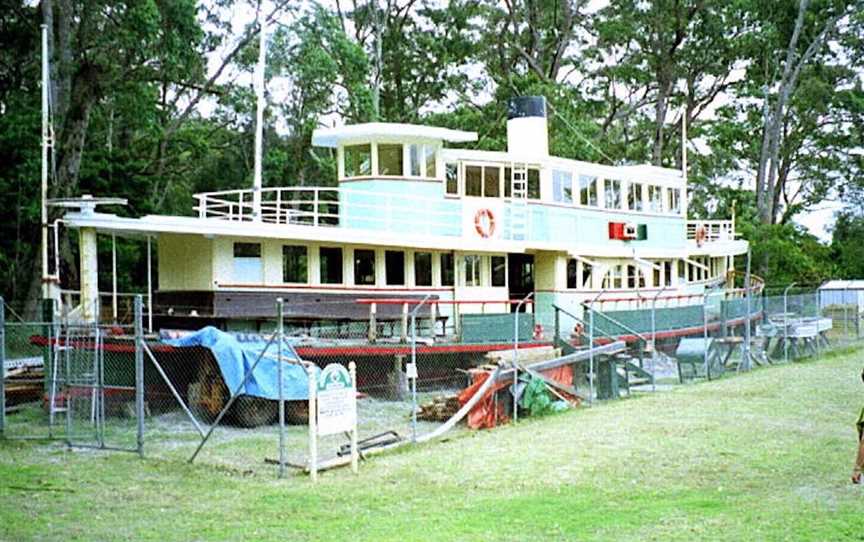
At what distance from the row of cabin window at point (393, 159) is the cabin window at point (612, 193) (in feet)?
21.4

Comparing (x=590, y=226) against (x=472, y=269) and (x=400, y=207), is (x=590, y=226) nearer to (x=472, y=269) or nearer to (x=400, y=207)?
(x=472, y=269)

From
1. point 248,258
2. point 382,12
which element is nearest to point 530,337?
point 248,258

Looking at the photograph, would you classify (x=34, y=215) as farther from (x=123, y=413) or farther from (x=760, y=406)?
(x=760, y=406)

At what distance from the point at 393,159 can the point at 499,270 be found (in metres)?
4.17

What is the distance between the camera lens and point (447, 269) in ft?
80.4

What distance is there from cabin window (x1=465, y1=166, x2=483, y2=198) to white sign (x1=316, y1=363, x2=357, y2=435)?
1263cm

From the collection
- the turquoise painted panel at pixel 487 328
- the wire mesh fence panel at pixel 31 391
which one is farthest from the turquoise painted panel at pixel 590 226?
the wire mesh fence panel at pixel 31 391

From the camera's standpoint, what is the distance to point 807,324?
95.1 ft

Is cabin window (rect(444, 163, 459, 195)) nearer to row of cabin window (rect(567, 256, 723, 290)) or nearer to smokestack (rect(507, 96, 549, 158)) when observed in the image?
smokestack (rect(507, 96, 549, 158))

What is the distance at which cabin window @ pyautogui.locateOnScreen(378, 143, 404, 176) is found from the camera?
24.1 m

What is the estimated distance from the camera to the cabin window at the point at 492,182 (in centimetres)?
2553

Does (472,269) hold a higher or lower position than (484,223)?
lower

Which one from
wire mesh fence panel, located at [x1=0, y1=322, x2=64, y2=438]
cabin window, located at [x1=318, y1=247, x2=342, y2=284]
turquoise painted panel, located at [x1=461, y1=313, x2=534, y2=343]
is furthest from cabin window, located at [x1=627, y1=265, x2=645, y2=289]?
wire mesh fence panel, located at [x1=0, y1=322, x2=64, y2=438]

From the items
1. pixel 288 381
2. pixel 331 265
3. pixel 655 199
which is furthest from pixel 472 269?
pixel 288 381
